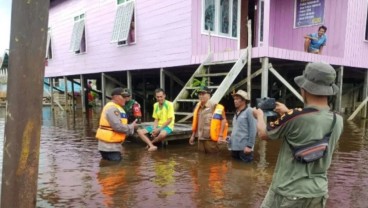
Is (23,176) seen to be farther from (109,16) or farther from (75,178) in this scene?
(109,16)

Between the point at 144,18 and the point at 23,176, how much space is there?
36.0ft

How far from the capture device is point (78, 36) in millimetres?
16328

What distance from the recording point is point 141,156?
23.4 ft

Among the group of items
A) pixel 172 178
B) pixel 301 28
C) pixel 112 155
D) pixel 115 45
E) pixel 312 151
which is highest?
pixel 301 28

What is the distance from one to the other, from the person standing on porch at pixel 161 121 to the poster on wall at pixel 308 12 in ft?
22.9

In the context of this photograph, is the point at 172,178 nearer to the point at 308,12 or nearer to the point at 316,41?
the point at 316,41

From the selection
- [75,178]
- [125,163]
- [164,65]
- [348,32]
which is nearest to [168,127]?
[125,163]

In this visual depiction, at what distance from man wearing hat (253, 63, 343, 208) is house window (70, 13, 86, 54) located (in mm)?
15071

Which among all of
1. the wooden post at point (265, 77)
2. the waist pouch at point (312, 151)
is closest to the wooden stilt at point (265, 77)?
the wooden post at point (265, 77)

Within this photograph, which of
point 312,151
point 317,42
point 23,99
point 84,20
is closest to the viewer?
point 23,99

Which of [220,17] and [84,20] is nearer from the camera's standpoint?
[220,17]

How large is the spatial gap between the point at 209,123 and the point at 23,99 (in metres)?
4.94

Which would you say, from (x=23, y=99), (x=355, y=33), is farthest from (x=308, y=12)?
(x=23, y=99)

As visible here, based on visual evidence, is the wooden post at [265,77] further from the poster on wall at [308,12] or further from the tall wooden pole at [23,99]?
the tall wooden pole at [23,99]
